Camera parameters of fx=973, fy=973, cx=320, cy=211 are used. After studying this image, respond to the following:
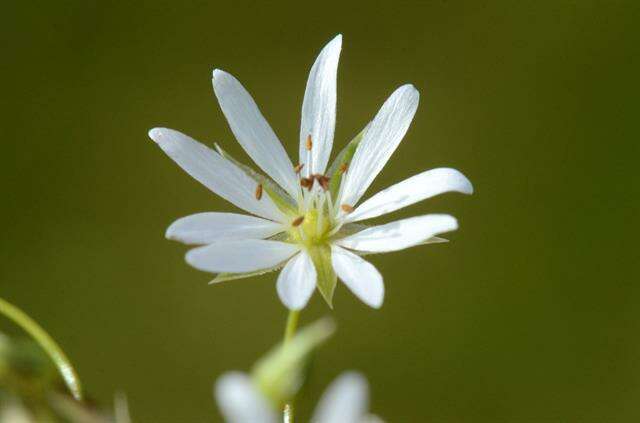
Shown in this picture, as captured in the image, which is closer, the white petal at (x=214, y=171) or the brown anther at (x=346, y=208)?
the white petal at (x=214, y=171)

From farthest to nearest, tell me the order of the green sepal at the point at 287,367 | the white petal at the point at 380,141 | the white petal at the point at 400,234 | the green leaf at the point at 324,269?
the white petal at the point at 380,141 < the green leaf at the point at 324,269 < the white petal at the point at 400,234 < the green sepal at the point at 287,367

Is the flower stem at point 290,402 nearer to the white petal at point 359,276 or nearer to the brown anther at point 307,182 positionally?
the white petal at point 359,276

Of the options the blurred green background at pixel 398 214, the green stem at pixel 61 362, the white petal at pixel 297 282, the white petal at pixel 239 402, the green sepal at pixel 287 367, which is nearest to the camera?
the white petal at pixel 239 402

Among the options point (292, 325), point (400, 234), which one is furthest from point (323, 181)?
point (292, 325)

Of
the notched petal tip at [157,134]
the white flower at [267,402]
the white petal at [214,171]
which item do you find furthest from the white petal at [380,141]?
the white flower at [267,402]

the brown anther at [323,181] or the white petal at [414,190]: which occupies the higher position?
the brown anther at [323,181]

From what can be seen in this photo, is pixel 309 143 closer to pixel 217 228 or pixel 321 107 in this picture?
pixel 321 107

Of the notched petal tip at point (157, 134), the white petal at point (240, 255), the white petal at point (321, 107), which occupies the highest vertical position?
the white petal at point (321, 107)
